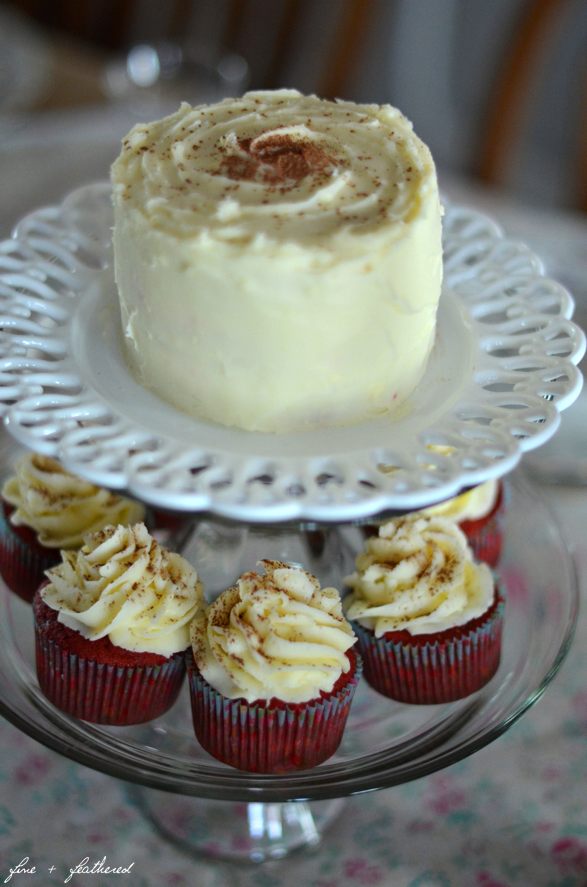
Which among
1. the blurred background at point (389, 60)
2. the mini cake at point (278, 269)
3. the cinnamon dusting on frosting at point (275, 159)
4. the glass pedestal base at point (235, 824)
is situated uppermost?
the cinnamon dusting on frosting at point (275, 159)

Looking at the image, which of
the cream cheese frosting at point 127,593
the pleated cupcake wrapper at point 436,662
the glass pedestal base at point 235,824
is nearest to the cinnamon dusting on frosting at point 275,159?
the cream cheese frosting at point 127,593

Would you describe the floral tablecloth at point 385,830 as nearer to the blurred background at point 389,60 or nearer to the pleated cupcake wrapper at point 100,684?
the pleated cupcake wrapper at point 100,684

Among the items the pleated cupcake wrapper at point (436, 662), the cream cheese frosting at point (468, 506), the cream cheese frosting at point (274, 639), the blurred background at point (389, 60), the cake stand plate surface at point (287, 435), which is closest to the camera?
the cake stand plate surface at point (287, 435)

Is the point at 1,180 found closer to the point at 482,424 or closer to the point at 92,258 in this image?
the point at 92,258

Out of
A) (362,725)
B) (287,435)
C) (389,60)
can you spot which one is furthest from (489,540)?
(389,60)

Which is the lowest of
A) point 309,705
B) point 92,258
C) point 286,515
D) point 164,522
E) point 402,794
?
point 402,794

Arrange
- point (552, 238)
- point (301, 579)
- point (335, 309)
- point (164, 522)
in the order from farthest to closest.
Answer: point (552, 238), point (164, 522), point (301, 579), point (335, 309)

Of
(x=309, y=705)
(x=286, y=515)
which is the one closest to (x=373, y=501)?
(x=286, y=515)
